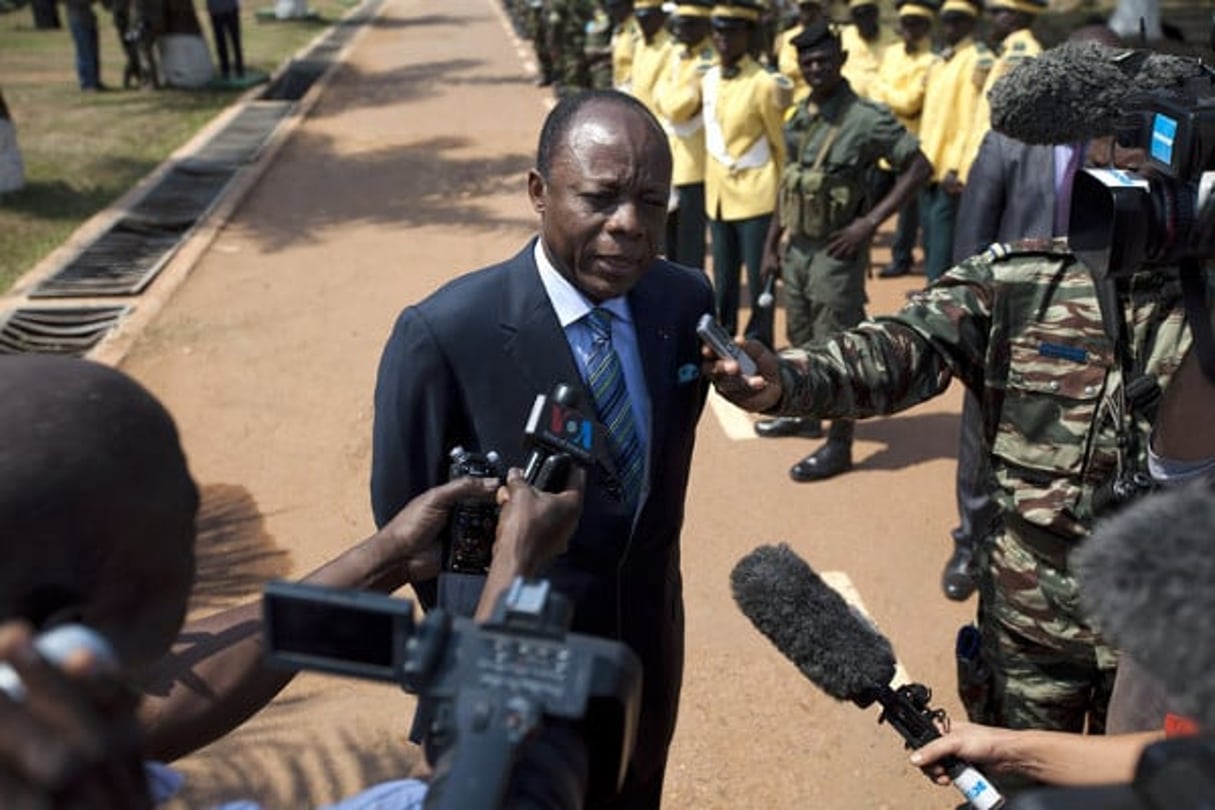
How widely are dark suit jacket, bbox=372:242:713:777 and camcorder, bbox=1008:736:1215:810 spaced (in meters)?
1.48

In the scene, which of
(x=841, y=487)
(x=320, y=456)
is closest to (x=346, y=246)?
(x=320, y=456)

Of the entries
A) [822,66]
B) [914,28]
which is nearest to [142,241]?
[822,66]

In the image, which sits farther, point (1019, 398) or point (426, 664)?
point (1019, 398)

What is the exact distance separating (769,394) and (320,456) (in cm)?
373

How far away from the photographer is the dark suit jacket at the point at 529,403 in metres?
2.24

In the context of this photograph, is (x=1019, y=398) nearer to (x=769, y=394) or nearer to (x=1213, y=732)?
(x=769, y=394)

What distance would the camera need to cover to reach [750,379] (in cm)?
233

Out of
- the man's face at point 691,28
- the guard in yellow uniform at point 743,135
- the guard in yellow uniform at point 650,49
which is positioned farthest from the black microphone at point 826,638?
the guard in yellow uniform at point 650,49

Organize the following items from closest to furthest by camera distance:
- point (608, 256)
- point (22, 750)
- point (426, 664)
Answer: point (22, 750) < point (426, 664) < point (608, 256)

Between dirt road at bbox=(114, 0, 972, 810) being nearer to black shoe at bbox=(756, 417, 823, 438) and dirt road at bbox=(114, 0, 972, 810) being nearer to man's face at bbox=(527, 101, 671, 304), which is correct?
black shoe at bbox=(756, 417, 823, 438)

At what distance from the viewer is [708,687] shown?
390 cm

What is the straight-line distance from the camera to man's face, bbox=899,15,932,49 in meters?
7.72

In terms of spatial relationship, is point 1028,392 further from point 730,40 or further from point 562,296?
point 730,40

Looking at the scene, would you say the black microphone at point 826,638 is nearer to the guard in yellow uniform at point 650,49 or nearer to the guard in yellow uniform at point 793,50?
the guard in yellow uniform at point 650,49
